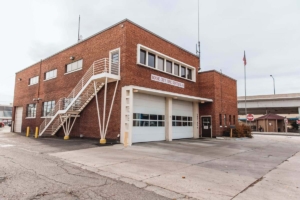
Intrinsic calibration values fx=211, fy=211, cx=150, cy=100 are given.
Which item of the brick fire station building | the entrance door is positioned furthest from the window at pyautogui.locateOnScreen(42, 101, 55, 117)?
the entrance door

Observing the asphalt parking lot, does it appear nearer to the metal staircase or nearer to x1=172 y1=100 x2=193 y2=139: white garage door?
the metal staircase

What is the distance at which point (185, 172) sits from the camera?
22.1ft

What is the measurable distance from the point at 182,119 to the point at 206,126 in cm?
326

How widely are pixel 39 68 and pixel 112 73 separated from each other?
14.3 meters

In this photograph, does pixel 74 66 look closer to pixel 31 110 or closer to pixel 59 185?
pixel 31 110

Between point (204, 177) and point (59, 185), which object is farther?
point (204, 177)

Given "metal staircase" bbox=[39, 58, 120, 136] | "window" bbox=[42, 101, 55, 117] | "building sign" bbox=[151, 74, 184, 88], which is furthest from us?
"window" bbox=[42, 101, 55, 117]

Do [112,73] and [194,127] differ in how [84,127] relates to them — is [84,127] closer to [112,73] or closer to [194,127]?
[112,73]

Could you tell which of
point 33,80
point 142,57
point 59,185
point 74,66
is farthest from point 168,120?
point 33,80

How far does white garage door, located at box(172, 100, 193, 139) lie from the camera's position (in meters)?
19.0

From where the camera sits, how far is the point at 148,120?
52.6 ft

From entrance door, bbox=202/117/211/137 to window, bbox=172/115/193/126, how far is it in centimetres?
148

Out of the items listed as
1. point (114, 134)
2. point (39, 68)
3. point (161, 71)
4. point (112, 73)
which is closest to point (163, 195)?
point (114, 134)

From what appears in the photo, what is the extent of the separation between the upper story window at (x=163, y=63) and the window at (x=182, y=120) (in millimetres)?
3895
